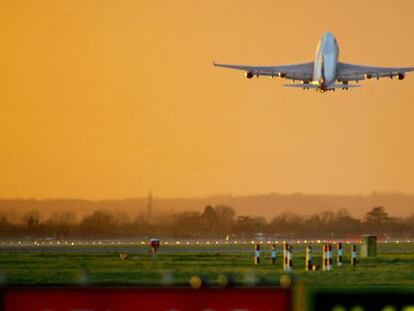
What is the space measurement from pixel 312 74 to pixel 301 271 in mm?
55499

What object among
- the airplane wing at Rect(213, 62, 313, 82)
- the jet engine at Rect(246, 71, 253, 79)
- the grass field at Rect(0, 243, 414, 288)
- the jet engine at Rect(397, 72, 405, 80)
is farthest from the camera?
the airplane wing at Rect(213, 62, 313, 82)

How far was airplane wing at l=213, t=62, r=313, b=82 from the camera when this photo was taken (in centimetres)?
10919

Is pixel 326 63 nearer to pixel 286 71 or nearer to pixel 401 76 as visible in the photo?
pixel 286 71

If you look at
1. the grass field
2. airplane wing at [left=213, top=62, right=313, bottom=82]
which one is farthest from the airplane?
the grass field

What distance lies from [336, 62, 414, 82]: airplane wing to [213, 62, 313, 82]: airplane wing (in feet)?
9.06

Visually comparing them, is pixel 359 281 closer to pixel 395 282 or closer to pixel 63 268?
pixel 395 282

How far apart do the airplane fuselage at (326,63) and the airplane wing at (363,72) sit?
895 mm

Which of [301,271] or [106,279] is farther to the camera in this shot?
[301,271]

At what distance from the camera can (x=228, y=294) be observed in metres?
13.9

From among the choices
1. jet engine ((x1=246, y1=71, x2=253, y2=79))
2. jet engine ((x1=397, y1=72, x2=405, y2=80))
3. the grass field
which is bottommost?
the grass field

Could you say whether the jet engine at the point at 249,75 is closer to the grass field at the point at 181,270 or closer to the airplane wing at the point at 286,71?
the airplane wing at the point at 286,71

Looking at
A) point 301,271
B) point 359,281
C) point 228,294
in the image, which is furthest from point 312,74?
point 228,294

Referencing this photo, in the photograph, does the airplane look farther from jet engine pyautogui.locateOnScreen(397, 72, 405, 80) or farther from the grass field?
the grass field

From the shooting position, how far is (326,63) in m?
111
